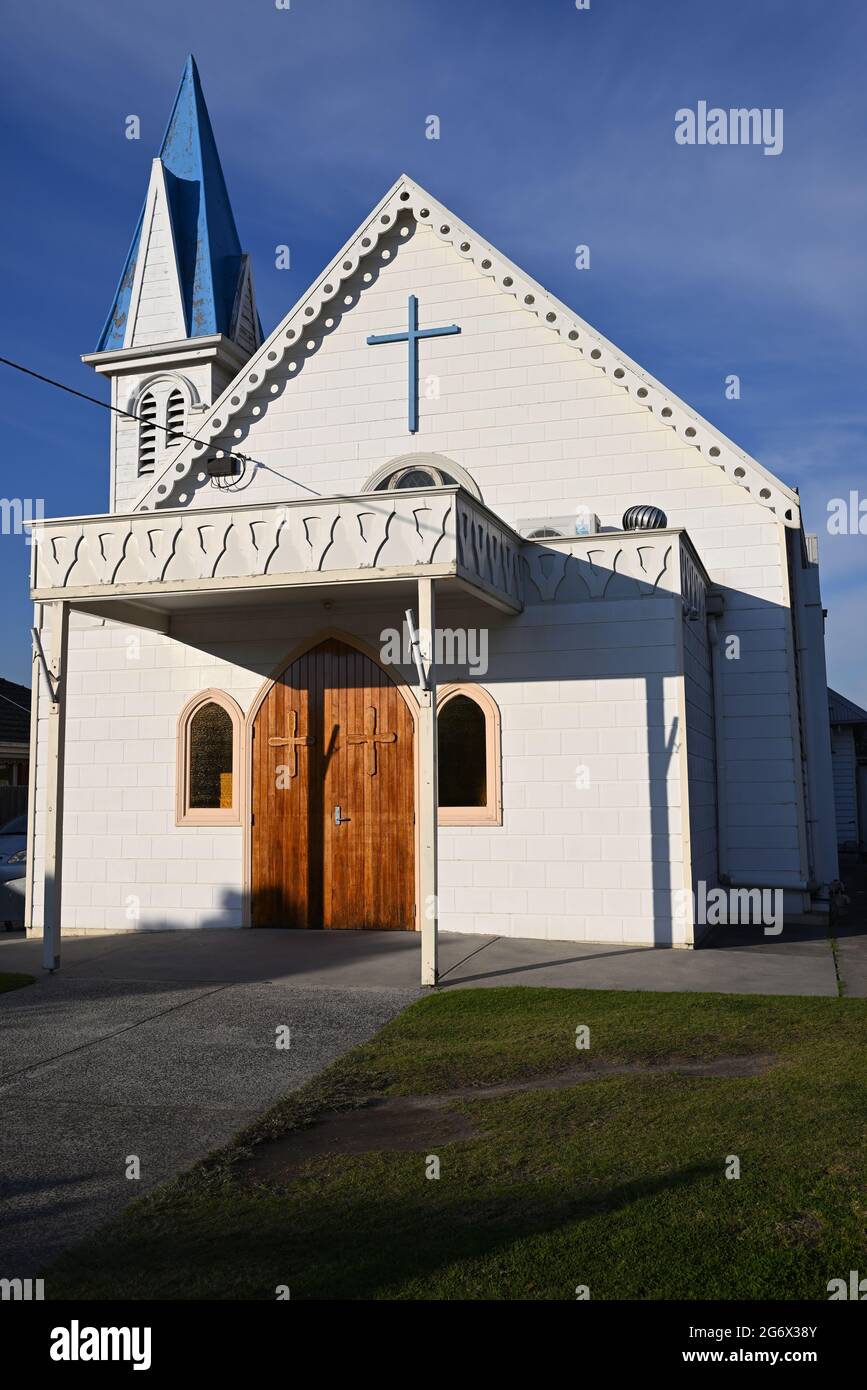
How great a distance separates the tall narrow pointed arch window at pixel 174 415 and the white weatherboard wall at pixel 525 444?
4.44 meters

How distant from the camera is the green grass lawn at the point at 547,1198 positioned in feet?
14.8

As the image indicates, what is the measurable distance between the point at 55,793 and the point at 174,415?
36.3 feet

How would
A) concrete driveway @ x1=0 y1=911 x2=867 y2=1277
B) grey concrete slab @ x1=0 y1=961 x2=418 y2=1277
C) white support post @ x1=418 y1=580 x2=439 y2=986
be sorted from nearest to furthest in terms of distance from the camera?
1. grey concrete slab @ x1=0 y1=961 x2=418 y2=1277
2. concrete driveway @ x1=0 y1=911 x2=867 y2=1277
3. white support post @ x1=418 y1=580 x2=439 y2=986

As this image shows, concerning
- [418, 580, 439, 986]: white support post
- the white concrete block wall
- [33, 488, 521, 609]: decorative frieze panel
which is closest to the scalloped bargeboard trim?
the white concrete block wall

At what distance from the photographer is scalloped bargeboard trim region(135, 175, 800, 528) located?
14867 millimetres

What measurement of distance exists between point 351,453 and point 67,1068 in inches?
404

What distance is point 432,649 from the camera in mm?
10836

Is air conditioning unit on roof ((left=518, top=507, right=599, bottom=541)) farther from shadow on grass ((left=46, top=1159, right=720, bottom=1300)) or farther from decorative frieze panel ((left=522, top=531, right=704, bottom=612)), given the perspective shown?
shadow on grass ((left=46, top=1159, right=720, bottom=1300))

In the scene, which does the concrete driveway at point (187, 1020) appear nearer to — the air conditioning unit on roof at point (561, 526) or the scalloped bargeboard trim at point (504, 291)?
the air conditioning unit on roof at point (561, 526)

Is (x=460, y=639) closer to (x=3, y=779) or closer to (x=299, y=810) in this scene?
(x=299, y=810)

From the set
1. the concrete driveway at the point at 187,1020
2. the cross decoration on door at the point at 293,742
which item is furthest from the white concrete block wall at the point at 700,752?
the cross decoration on door at the point at 293,742

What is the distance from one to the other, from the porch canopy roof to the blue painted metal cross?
3766mm

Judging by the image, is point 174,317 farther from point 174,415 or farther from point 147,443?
point 147,443

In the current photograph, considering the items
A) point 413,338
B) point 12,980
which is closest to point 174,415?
point 413,338
